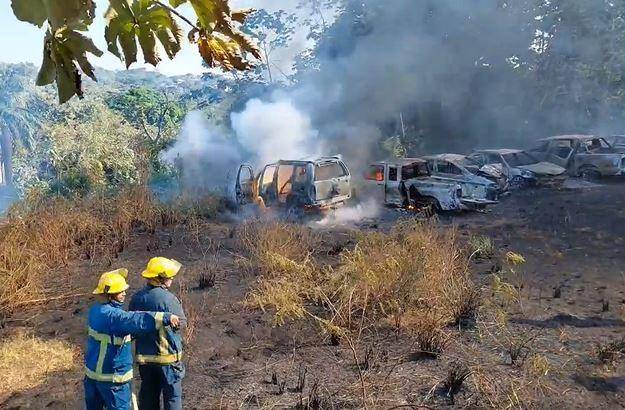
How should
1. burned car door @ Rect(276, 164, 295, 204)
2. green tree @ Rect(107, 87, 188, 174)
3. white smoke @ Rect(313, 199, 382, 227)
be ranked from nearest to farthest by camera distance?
white smoke @ Rect(313, 199, 382, 227) < burned car door @ Rect(276, 164, 295, 204) < green tree @ Rect(107, 87, 188, 174)

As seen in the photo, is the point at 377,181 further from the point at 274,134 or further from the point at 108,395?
the point at 108,395

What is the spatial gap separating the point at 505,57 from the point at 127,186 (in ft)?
58.9

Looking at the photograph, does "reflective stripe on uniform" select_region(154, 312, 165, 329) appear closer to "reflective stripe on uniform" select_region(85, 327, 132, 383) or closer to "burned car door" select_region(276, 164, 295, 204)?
"reflective stripe on uniform" select_region(85, 327, 132, 383)

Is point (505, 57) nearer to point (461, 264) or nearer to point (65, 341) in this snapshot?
point (461, 264)

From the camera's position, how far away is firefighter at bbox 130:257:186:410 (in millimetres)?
3859

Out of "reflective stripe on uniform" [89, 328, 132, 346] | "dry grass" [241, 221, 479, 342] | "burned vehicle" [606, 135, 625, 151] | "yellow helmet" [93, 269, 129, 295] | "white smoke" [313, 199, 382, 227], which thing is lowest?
"white smoke" [313, 199, 382, 227]

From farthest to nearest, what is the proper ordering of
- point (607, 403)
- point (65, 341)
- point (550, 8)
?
1. point (550, 8)
2. point (65, 341)
3. point (607, 403)

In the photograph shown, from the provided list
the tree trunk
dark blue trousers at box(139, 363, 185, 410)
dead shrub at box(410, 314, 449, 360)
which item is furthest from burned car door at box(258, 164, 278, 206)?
the tree trunk

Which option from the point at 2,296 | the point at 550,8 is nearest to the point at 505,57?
the point at 550,8

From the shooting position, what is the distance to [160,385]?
399cm

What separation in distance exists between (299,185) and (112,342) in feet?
30.7

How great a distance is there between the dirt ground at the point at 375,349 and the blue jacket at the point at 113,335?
96cm

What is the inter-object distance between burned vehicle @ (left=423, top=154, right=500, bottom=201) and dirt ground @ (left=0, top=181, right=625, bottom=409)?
3.39 metres

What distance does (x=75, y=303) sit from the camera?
7.14 meters
